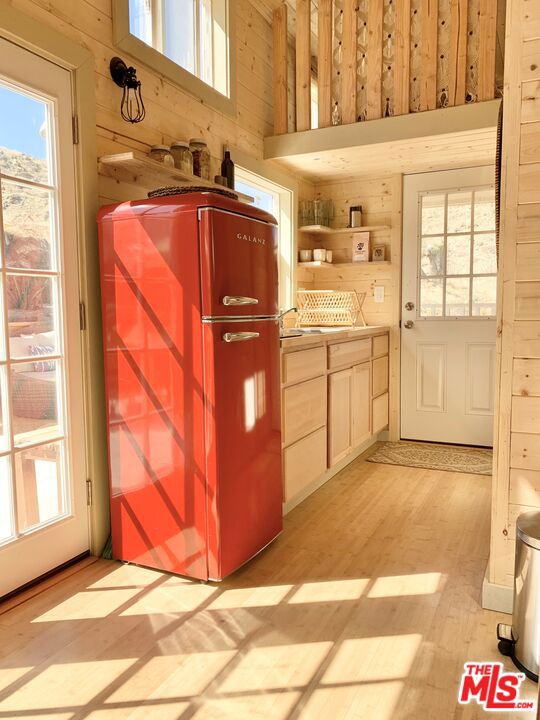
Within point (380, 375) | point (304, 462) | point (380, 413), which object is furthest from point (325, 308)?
point (304, 462)

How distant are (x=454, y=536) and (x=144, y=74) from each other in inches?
102

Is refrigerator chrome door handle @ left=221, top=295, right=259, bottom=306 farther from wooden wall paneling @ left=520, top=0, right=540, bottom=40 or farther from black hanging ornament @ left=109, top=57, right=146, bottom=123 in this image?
wooden wall paneling @ left=520, top=0, right=540, bottom=40

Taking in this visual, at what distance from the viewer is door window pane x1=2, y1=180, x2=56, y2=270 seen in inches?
76.3

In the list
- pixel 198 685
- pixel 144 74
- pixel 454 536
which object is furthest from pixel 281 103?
pixel 198 685

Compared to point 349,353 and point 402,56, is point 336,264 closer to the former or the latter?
point 349,353

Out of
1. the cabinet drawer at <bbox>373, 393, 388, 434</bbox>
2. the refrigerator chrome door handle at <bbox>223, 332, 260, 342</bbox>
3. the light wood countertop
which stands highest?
the refrigerator chrome door handle at <bbox>223, 332, 260, 342</bbox>

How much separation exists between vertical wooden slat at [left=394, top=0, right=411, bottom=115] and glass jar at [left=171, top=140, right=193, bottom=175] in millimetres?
1492

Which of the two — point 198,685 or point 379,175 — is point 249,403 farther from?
point 379,175

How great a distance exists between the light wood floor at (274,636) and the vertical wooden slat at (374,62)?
2.55 m

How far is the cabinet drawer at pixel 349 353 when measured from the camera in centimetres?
318

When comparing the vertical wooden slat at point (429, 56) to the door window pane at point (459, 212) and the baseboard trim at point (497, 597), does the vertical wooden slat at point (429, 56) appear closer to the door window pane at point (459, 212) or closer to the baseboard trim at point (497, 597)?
the door window pane at point (459, 212)

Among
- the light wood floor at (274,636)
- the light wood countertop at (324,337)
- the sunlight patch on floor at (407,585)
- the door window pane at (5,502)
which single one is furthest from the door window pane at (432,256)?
the door window pane at (5,502)

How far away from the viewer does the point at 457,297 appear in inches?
162

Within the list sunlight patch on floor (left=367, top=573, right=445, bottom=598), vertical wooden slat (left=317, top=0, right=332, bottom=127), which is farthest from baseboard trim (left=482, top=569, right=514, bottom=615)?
vertical wooden slat (left=317, top=0, right=332, bottom=127)
